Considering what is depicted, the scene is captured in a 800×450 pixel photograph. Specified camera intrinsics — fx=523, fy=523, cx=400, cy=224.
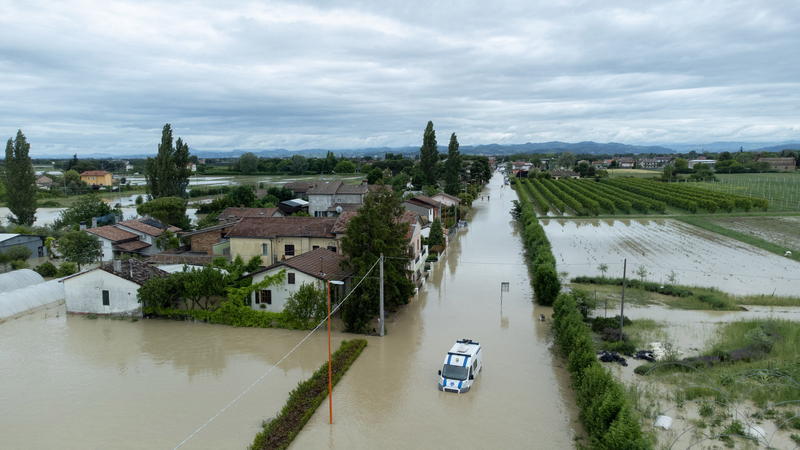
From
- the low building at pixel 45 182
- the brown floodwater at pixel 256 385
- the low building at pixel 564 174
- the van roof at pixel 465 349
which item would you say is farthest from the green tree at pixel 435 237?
the low building at pixel 564 174

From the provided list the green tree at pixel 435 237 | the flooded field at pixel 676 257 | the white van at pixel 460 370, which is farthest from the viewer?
the green tree at pixel 435 237

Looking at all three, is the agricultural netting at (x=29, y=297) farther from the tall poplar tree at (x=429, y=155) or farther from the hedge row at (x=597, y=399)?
the tall poplar tree at (x=429, y=155)

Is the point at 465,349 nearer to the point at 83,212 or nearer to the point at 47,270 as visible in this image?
the point at 47,270

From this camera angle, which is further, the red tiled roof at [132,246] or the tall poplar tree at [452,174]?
the tall poplar tree at [452,174]

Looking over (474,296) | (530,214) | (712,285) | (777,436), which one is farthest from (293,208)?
(777,436)

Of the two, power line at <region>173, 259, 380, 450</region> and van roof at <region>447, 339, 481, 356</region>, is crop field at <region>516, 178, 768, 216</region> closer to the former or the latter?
power line at <region>173, 259, 380, 450</region>

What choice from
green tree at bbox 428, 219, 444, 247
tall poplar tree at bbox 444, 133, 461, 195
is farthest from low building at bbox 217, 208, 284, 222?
tall poplar tree at bbox 444, 133, 461, 195
